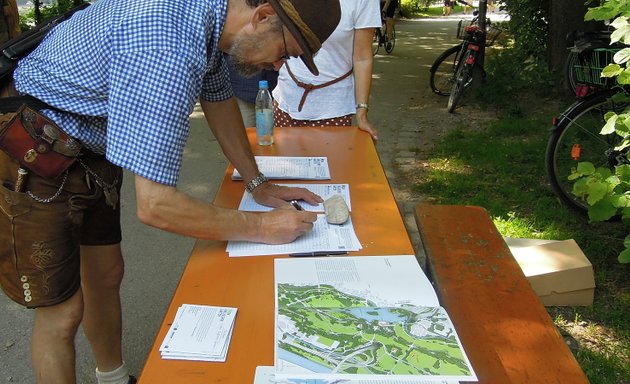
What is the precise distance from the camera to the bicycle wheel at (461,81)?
6594 millimetres

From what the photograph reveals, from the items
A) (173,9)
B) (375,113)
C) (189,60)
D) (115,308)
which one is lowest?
(375,113)

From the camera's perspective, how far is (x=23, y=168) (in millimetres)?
1517

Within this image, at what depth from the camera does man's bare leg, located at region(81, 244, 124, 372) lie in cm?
201

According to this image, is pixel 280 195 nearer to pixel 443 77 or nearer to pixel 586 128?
pixel 586 128

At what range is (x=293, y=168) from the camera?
2240mm

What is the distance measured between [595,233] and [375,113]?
3.91 m

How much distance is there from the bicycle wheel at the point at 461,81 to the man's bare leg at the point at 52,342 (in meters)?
5.69

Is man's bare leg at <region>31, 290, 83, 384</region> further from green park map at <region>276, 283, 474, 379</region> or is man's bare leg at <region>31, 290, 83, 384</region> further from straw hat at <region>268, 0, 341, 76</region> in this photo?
straw hat at <region>268, 0, 341, 76</region>

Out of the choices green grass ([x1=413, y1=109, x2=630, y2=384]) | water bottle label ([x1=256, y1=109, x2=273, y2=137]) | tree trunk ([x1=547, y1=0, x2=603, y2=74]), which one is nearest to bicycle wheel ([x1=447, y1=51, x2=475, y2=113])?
green grass ([x1=413, y1=109, x2=630, y2=384])

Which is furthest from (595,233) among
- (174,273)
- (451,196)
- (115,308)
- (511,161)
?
(115,308)

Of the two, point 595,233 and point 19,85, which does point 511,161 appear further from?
point 19,85

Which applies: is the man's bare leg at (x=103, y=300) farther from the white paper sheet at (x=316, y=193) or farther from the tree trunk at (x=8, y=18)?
the tree trunk at (x=8, y=18)

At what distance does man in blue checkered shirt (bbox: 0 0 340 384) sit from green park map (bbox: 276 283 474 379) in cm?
35

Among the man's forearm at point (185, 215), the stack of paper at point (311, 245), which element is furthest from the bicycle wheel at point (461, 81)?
the man's forearm at point (185, 215)
